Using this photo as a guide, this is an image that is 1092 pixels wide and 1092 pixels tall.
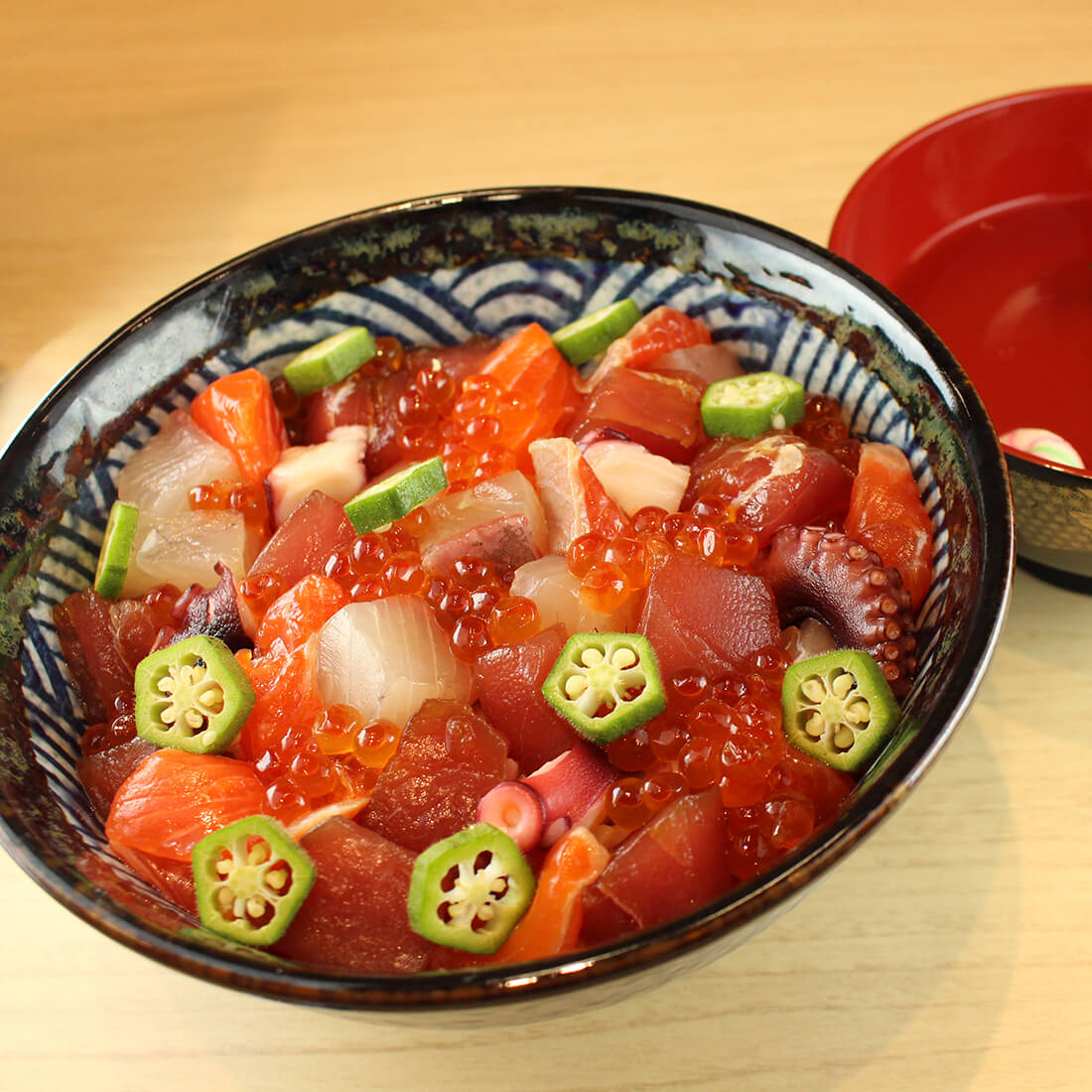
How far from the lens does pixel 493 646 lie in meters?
1.20

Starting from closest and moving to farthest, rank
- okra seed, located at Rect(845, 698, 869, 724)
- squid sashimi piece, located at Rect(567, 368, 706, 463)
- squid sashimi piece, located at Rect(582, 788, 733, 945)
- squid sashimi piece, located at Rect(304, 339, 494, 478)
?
1. squid sashimi piece, located at Rect(582, 788, 733, 945)
2. okra seed, located at Rect(845, 698, 869, 724)
3. squid sashimi piece, located at Rect(567, 368, 706, 463)
4. squid sashimi piece, located at Rect(304, 339, 494, 478)

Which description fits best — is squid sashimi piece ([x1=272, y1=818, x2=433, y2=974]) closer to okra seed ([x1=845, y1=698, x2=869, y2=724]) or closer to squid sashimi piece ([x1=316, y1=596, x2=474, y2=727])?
squid sashimi piece ([x1=316, y1=596, x2=474, y2=727])

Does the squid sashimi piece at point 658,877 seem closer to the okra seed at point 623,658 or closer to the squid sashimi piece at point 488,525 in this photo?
the okra seed at point 623,658

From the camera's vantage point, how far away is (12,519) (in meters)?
1.28

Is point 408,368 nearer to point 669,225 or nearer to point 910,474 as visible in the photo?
point 669,225

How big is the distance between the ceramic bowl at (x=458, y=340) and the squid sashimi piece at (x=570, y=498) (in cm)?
34

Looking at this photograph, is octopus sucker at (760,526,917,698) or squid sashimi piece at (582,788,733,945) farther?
octopus sucker at (760,526,917,698)

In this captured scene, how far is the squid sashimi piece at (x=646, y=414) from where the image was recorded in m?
1.39

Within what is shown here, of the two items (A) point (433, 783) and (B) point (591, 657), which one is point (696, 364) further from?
(A) point (433, 783)

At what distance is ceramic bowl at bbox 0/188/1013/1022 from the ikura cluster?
1.8 inches

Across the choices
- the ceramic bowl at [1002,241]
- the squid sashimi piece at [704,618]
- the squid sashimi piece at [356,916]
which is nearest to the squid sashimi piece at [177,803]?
the squid sashimi piece at [356,916]

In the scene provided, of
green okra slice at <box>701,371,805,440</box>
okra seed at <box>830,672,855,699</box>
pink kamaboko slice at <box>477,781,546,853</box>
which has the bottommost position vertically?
pink kamaboko slice at <box>477,781,546,853</box>

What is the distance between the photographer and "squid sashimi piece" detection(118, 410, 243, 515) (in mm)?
1416

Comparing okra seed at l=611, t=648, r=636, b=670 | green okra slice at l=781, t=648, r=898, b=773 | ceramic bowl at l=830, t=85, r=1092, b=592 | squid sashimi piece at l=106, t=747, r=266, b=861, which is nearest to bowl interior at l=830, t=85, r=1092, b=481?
ceramic bowl at l=830, t=85, r=1092, b=592
